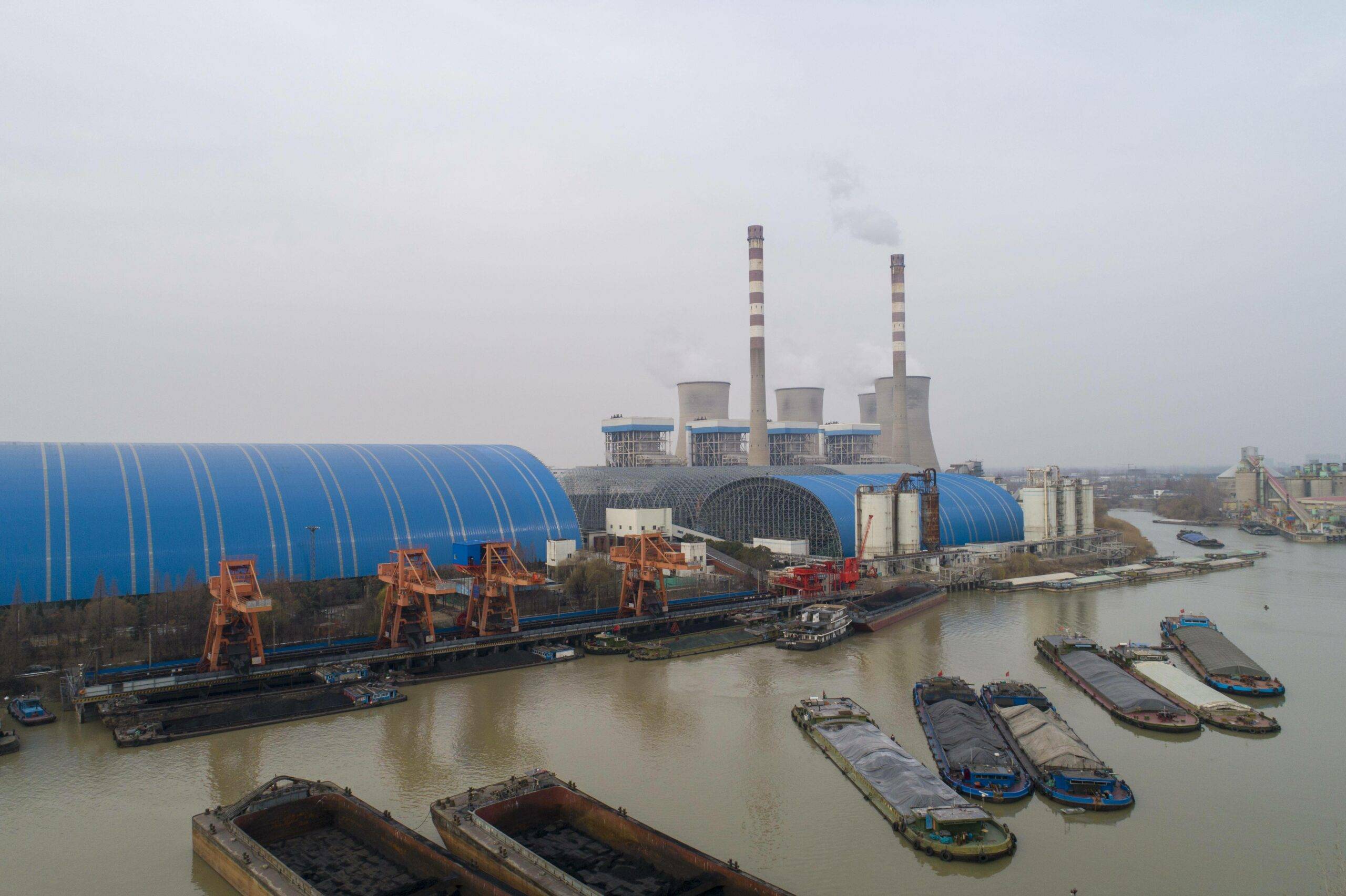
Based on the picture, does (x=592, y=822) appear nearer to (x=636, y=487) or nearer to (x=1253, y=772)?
(x=1253, y=772)

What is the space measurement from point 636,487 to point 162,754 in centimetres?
2516

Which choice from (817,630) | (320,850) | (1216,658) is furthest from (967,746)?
(817,630)

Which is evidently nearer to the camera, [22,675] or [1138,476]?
[22,675]

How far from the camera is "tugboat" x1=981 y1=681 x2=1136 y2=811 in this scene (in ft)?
33.1

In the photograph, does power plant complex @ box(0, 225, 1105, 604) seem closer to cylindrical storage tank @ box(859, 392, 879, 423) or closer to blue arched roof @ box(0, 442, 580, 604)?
blue arched roof @ box(0, 442, 580, 604)

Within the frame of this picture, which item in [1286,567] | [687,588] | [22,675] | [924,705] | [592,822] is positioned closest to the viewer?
[592,822]

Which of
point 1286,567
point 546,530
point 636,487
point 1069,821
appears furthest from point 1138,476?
point 1069,821

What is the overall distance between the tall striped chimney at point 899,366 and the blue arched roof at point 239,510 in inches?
957

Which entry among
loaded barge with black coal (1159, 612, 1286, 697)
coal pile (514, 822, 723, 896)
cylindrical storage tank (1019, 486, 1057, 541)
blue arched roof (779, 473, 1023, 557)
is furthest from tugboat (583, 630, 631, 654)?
cylindrical storage tank (1019, 486, 1057, 541)

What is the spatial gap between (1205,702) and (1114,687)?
1325 millimetres

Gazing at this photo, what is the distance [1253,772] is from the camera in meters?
11.2

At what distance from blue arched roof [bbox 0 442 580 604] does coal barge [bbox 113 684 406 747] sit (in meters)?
7.13

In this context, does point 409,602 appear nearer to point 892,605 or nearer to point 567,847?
point 567,847

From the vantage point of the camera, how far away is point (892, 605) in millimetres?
23250
